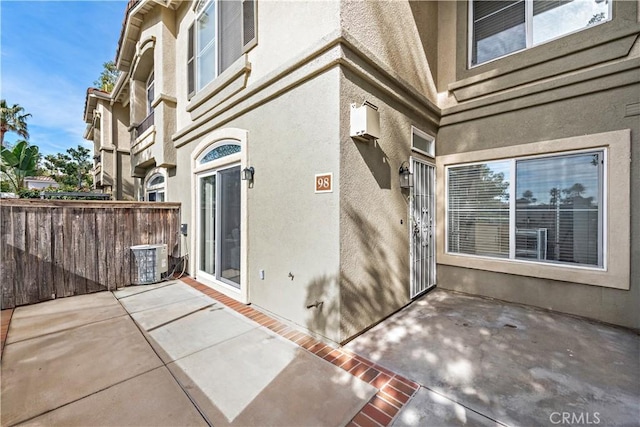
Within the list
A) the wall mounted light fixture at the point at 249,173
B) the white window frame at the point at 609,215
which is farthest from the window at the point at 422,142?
the wall mounted light fixture at the point at 249,173

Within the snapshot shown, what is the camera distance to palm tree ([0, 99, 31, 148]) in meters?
24.5

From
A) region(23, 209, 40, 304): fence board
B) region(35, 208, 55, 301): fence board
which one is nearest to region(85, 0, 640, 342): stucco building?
region(35, 208, 55, 301): fence board

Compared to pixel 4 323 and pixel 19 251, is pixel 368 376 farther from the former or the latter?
pixel 19 251

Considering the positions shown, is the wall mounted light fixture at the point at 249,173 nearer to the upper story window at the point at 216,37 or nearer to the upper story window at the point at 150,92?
the upper story window at the point at 216,37

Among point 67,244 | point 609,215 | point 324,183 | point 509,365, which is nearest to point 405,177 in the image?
point 324,183

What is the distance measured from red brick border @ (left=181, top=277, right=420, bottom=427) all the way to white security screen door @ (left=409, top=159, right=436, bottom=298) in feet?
7.83

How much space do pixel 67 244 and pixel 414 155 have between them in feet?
25.3

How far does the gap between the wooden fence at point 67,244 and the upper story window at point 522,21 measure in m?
9.09

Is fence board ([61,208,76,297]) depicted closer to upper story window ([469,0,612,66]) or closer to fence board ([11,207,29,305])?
fence board ([11,207,29,305])

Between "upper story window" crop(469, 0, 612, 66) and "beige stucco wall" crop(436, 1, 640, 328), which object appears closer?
"beige stucco wall" crop(436, 1, 640, 328)

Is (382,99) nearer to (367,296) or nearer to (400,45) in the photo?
(400,45)

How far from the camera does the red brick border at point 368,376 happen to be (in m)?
2.40

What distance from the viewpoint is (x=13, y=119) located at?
2550 cm

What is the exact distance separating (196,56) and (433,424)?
895 cm
